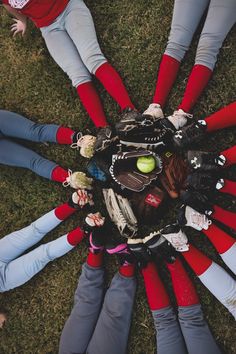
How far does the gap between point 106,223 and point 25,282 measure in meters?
0.79

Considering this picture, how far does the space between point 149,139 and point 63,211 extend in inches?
32.6

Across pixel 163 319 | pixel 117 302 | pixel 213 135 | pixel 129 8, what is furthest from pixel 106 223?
pixel 129 8

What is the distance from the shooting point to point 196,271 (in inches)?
122

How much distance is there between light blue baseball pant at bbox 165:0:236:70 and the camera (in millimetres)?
3014

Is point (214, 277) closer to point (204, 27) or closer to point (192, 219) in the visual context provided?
point (192, 219)

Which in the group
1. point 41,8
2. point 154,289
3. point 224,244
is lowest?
point 154,289

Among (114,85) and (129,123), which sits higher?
(114,85)

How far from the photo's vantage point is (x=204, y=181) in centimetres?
289

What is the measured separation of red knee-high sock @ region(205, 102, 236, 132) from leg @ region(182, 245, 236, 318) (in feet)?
2.68

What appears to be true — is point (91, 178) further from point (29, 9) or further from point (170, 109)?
point (29, 9)

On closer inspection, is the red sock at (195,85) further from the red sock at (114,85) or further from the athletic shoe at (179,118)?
the red sock at (114,85)

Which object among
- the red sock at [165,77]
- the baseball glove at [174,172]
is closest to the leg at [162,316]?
the baseball glove at [174,172]

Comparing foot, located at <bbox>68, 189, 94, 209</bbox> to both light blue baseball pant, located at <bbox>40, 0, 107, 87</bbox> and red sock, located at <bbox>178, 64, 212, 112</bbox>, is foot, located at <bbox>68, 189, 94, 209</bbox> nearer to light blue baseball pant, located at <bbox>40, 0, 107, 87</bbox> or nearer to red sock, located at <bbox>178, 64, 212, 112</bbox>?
light blue baseball pant, located at <bbox>40, 0, 107, 87</bbox>

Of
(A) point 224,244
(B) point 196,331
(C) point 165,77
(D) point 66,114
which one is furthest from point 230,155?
(D) point 66,114
